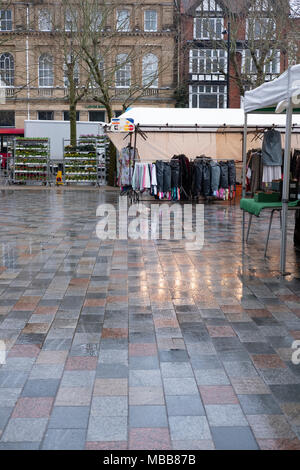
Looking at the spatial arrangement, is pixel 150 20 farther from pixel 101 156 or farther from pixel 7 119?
pixel 101 156

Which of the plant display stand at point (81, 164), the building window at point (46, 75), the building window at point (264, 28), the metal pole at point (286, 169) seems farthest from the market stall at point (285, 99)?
the building window at point (46, 75)

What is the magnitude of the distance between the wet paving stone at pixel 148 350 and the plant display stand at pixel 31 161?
590 inches

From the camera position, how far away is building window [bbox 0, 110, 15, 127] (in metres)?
43.4

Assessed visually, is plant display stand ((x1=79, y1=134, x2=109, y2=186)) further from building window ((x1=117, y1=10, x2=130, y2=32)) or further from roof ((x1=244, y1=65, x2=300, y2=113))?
roof ((x1=244, y1=65, x2=300, y2=113))

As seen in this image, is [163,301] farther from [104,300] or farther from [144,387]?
[144,387]

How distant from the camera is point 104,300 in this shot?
17.7 feet

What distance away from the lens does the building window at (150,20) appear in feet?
134

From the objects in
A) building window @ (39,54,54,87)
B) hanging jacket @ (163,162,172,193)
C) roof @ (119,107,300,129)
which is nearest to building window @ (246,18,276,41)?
roof @ (119,107,300,129)

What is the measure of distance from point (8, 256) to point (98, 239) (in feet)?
6.09

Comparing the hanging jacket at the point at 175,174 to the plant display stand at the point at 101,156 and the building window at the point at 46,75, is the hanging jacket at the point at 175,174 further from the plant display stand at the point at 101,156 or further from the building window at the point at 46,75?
the building window at the point at 46,75

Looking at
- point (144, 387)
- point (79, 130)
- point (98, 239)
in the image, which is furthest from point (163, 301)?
point (79, 130)

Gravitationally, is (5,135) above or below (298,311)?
above

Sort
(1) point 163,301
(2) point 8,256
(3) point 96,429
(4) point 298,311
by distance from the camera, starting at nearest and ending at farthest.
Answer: (3) point 96,429 < (4) point 298,311 < (1) point 163,301 < (2) point 8,256

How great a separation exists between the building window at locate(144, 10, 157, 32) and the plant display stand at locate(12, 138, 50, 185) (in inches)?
852
